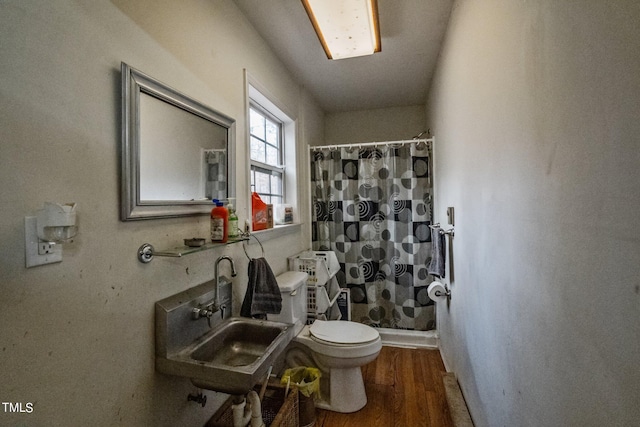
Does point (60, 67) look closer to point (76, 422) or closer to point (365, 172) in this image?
point (76, 422)

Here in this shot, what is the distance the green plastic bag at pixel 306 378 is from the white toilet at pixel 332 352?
97 millimetres

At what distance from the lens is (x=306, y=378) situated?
1842mm

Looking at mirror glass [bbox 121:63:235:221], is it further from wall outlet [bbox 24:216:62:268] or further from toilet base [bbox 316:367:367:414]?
toilet base [bbox 316:367:367:414]

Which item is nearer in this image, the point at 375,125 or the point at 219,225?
the point at 219,225

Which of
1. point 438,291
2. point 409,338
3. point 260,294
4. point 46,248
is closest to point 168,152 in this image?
point 46,248

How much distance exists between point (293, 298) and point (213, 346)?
696 mm

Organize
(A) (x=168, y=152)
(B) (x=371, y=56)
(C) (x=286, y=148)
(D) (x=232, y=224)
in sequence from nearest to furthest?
(A) (x=168, y=152)
(D) (x=232, y=224)
(B) (x=371, y=56)
(C) (x=286, y=148)

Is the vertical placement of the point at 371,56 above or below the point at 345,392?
above

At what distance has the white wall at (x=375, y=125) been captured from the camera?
345 centimetres

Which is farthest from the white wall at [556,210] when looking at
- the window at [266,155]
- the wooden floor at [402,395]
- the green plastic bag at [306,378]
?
the window at [266,155]

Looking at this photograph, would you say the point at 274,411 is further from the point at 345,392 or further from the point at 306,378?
the point at 345,392

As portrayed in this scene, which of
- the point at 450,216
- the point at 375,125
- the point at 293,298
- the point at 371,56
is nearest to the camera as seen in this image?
the point at 293,298

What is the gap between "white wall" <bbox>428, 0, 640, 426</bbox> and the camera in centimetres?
51

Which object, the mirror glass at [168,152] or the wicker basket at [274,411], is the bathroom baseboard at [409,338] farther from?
the mirror glass at [168,152]
